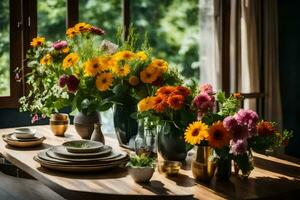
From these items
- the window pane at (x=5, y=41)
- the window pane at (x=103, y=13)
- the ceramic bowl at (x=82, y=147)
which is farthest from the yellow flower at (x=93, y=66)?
the window pane at (x=103, y=13)

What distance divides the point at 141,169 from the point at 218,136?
0.82 ft

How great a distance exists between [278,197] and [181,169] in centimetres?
37

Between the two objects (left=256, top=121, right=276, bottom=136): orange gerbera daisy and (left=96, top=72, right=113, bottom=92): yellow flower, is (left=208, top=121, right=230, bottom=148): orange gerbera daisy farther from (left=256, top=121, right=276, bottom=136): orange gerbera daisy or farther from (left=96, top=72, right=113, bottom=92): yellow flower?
(left=96, top=72, right=113, bottom=92): yellow flower

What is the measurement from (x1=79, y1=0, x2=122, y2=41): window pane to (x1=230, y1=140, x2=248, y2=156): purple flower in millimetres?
7431

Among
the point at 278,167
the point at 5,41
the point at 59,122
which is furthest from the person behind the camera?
the point at 5,41

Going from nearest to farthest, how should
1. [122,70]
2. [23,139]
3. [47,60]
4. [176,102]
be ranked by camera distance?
[176,102] → [122,70] → [23,139] → [47,60]

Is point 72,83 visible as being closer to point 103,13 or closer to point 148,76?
point 148,76

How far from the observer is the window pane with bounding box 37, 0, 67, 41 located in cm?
845

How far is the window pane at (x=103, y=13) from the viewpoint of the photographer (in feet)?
29.2

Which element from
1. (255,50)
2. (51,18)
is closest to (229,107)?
(255,50)

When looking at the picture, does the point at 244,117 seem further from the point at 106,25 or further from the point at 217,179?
the point at 106,25

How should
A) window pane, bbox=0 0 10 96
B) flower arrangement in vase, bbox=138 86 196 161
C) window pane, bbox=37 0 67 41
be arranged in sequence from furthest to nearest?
window pane, bbox=37 0 67 41
window pane, bbox=0 0 10 96
flower arrangement in vase, bbox=138 86 196 161

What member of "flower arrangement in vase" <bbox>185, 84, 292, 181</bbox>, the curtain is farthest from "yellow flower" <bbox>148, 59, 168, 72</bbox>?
the curtain

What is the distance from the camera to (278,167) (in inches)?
73.4
